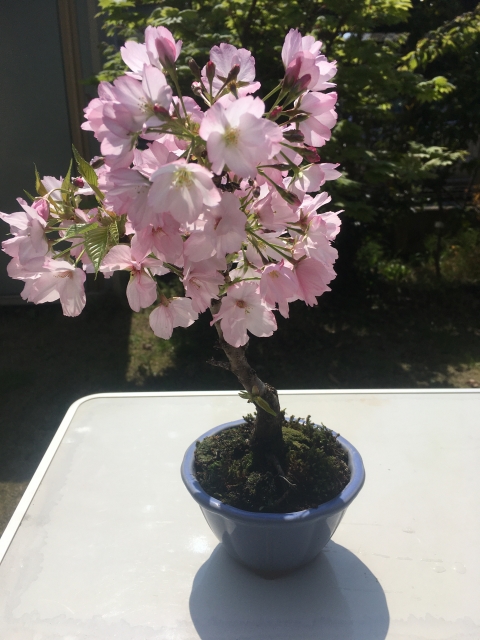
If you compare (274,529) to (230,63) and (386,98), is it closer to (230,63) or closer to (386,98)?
(230,63)

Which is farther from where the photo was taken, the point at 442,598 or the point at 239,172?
the point at 442,598

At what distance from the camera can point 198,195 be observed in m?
0.55

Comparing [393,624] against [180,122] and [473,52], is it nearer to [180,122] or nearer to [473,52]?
[180,122]

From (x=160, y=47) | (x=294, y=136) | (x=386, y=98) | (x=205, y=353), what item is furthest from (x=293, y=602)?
(x=386, y=98)

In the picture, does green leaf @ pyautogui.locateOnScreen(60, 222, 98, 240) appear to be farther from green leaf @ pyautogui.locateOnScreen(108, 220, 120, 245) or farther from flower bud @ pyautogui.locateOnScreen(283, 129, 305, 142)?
flower bud @ pyautogui.locateOnScreen(283, 129, 305, 142)

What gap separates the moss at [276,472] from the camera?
2.79 ft

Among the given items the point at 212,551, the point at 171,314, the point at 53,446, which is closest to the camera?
the point at 171,314

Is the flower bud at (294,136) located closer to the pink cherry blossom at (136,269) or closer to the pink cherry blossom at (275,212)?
the pink cherry blossom at (275,212)

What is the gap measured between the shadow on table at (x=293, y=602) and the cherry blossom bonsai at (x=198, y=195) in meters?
0.42

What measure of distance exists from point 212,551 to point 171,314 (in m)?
0.47

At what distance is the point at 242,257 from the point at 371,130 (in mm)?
3624

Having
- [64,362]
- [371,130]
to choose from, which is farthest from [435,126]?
[64,362]

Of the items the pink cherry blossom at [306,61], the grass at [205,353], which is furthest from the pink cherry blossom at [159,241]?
the grass at [205,353]

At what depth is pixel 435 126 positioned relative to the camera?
13.4 ft
